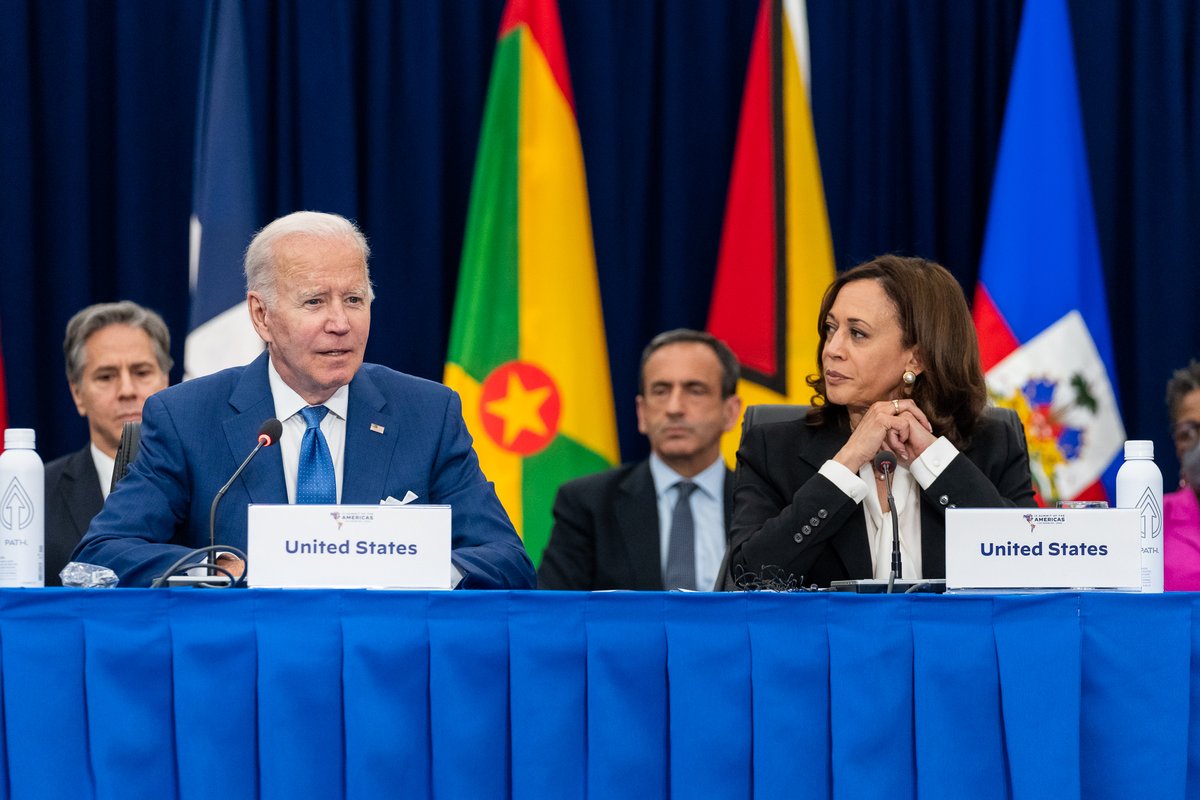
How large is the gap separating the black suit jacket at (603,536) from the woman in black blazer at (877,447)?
1.18m

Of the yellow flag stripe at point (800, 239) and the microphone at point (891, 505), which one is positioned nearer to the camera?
the microphone at point (891, 505)

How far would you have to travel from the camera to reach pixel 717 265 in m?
4.96

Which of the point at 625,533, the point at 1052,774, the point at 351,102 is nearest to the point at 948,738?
the point at 1052,774

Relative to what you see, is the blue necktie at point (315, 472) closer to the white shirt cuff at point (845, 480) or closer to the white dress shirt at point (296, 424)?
the white dress shirt at point (296, 424)

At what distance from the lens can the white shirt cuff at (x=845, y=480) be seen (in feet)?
9.23

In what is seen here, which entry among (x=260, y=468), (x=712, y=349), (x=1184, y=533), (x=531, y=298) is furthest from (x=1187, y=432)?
(x=260, y=468)

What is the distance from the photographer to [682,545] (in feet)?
14.2

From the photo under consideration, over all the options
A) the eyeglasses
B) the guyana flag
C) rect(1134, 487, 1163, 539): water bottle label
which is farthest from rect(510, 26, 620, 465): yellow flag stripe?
rect(1134, 487, 1163, 539): water bottle label

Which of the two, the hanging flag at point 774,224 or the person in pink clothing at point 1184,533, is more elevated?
the hanging flag at point 774,224

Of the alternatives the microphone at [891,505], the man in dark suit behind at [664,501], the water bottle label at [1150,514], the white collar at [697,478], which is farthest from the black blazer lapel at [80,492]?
the water bottle label at [1150,514]

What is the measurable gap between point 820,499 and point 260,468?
1042mm

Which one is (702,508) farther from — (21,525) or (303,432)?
(21,525)

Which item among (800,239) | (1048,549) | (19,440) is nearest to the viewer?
(1048,549)

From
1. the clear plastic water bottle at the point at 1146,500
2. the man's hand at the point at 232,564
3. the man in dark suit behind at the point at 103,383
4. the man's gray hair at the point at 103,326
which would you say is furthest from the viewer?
the man's gray hair at the point at 103,326
